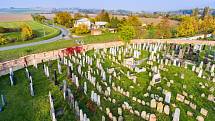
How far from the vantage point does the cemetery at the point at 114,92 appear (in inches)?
512

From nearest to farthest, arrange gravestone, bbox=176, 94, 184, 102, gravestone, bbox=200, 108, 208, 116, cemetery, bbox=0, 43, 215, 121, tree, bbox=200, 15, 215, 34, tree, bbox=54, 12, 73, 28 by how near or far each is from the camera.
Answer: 1. gravestone, bbox=200, 108, 208, 116
2. cemetery, bbox=0, 43, 215, 121
3. gravestone, bbox=176, 94, 184, 102
4. tree, bbox=200, 15, 215, 34
5. tree, bbox=54, 12, 73, 28

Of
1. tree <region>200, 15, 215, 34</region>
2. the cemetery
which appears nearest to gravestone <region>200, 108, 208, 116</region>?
the cemetery

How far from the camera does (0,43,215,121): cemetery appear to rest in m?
13.0

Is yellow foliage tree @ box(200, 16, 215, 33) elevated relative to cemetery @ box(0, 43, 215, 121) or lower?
elevated

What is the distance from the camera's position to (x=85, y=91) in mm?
15734

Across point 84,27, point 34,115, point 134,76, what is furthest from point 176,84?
point 84,27

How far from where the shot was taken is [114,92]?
52.2 feet

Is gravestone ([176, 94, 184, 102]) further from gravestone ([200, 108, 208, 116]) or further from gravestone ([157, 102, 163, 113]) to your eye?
gravestone ([157, 102, 163, 113])

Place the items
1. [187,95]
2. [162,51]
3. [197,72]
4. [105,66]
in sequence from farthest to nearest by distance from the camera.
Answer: [162,51]
[105,66]
[197,72]
[187,95]

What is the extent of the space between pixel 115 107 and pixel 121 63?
396 inches

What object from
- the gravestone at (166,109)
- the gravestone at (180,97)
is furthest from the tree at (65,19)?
the gravestone at (166,109)

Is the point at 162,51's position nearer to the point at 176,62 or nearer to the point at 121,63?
the point at 176,62

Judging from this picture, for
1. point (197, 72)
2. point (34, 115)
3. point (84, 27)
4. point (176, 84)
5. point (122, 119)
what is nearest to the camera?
point (122, 119)

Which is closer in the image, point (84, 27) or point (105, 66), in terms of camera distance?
point (105, 66)
